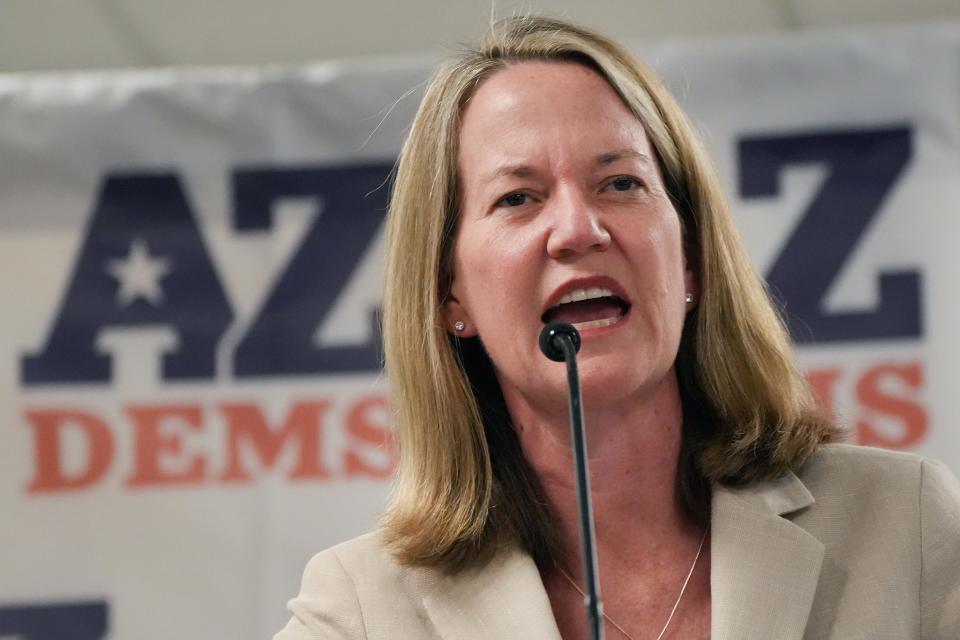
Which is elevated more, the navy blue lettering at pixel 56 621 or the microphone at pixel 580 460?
the microphone at pixel 580 460

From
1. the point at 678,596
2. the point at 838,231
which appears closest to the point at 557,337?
the point at 678,596

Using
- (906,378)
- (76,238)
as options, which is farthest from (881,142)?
(76,238)

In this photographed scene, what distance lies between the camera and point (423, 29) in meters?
3.49

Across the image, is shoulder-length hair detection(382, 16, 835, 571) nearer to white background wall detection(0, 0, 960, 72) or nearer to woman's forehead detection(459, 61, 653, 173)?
woman's forehead detection(459, 61, 653, 173)

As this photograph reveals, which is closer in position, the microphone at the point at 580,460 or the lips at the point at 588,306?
the microphone at the point at 580,460

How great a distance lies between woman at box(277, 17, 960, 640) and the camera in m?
1.63

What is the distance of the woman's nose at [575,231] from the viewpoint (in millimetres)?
1635

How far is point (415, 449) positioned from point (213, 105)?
1.55 m

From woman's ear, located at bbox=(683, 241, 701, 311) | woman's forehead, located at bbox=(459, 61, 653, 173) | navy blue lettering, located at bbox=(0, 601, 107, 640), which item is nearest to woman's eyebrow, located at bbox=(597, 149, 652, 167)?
woman's forehead, located at bbox=(459, 61, 653, 173)

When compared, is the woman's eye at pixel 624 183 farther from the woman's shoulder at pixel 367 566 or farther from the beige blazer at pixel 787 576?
the woman's shoulder at pixel 367 566

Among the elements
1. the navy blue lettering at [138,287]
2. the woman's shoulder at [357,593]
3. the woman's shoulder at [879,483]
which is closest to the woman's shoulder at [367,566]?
the woman's shoulder at [357,593]

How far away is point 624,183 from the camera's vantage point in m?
1.74

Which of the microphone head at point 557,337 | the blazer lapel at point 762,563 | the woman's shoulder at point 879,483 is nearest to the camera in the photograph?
the microphone head at point 557,337

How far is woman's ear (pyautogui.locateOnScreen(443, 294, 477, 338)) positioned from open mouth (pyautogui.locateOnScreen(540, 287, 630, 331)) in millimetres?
198
